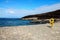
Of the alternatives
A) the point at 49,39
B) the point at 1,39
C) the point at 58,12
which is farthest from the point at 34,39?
the point at 58,12

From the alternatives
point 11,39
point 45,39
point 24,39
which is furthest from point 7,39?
point 45,39

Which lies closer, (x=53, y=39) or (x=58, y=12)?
(x=53, y=39)

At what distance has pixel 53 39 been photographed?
34.0 feet

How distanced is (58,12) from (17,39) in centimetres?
7042

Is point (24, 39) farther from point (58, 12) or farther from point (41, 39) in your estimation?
point (58, 12)

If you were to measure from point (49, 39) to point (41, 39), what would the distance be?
653 mm

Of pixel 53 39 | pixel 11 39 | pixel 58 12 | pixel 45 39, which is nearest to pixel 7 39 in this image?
pixel 11 39

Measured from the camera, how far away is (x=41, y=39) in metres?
10.4

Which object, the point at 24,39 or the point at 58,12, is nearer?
the point at 24,39

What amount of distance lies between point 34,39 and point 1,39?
8.70ft

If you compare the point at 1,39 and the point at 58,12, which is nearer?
the point at 1,39

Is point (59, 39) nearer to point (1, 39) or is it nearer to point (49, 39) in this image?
point (49, 39)

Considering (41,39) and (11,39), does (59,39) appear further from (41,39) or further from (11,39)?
(11,39)

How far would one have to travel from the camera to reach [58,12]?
7788cm
